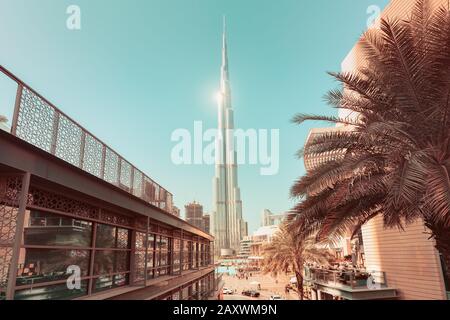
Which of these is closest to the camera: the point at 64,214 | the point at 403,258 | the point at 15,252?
the point at 15,252

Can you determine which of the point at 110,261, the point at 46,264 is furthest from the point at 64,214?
the point at 110,261

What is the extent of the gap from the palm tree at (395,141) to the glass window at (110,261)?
5.46 m

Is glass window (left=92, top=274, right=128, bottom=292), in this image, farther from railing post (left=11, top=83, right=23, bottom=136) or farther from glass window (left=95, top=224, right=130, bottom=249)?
railing post (left=11, top=83, right=23, bottom=136)

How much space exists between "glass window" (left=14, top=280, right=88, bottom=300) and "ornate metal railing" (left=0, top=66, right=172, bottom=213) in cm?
259

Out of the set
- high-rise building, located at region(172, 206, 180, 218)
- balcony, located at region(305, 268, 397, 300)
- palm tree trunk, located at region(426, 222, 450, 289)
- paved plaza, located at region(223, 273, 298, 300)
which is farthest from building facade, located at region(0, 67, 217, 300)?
paved plaza, located at region(223, 273, 298, 300)

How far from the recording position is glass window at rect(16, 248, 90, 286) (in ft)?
19.0

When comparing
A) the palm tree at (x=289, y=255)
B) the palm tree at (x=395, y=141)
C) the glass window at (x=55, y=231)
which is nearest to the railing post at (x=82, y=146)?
the glass window at (x=55, y=231)

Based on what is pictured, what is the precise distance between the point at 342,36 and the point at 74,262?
50.4ft

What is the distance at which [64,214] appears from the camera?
6891mm

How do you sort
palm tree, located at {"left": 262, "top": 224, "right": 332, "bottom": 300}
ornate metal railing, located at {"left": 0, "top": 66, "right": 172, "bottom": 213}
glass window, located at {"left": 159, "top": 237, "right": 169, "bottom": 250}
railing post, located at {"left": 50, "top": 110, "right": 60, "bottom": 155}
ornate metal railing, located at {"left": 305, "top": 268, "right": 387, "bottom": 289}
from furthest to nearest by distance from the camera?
palm tree, located at {"left": 262, "top": 224, "right": 332, "bottom": 300}, ornate metal railing, located at {"left": 305, "top": 268, "right": 387, "bottom": 289}, glass window, located at {"left": 159, "top": 237, "right": 169, "bottom": 250}, railing post, located at {"left": 50, "top": 110, "right": 60, "bottom": 155}, ornate metal railing, located at {"left": 0, "top": 66, "right": 172, "bottom": 213}

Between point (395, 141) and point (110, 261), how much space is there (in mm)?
8470

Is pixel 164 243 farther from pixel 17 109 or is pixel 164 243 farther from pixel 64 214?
A: pixel 17 109
